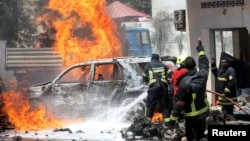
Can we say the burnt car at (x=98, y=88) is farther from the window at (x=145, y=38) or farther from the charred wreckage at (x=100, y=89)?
the window at (x=145, y=38)

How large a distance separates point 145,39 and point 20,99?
384 inches

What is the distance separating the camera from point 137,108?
12.6m

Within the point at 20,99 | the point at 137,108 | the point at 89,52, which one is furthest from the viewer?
the point at 89,52

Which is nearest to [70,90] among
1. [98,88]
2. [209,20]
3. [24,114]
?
[98,88]

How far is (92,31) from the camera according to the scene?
18000mm

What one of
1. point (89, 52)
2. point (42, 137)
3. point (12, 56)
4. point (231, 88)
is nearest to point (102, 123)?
point (42, 137)

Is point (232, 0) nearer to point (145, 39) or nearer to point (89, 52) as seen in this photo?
point (89, 52)

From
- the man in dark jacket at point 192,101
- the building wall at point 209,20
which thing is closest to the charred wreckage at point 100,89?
the building wall at point 209,20

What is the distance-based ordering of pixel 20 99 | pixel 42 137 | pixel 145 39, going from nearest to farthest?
pixel 42 137 < pixel 20 99 < pixel 145 39

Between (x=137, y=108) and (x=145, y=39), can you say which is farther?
(x=145, y=39)

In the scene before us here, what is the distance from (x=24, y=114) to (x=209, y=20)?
226 inches

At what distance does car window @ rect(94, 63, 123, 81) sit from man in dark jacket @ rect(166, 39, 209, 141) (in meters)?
4.72

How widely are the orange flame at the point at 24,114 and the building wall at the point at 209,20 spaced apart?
15.4ft

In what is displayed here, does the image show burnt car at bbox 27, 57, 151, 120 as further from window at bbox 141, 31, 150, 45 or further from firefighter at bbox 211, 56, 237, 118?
window at bbox 141, 31, 150, 45
